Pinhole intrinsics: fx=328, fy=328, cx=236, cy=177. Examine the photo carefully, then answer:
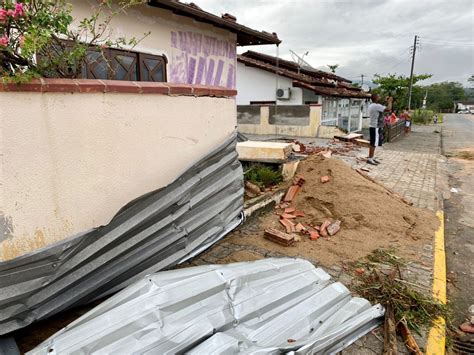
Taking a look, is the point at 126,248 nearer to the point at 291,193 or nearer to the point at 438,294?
the point at 438,294

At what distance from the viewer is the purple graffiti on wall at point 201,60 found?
→ 6.68 metres

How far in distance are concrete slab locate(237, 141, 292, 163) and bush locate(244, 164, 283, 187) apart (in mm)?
282

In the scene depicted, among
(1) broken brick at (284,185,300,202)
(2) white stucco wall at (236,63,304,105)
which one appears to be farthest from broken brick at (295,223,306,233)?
(2) white stucco wall at (236,63,304,105)

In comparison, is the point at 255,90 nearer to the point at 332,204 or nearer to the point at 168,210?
the point at 332,204

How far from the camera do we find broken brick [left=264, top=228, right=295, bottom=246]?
453 centimetres

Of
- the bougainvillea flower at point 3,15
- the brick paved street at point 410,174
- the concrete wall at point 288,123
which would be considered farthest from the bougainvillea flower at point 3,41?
the concrete wall at point 288,123

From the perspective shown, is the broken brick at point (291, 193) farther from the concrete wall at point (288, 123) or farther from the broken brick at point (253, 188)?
the concrete wall at point (288, 123)

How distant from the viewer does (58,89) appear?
244 cm

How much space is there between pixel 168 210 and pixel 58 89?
149 centimetres

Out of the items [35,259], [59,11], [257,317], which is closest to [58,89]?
[59,11]

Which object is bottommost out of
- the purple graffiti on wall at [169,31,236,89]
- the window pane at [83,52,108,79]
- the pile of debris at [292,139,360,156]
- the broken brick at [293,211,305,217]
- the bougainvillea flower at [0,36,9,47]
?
the broken brick at [293,211,305,217]

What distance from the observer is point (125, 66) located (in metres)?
5.67

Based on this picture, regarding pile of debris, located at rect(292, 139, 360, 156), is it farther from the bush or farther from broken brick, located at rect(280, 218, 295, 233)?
broken brick, located at rect(280, 218, 295, 233)

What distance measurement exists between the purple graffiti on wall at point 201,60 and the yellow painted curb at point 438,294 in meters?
5.53
